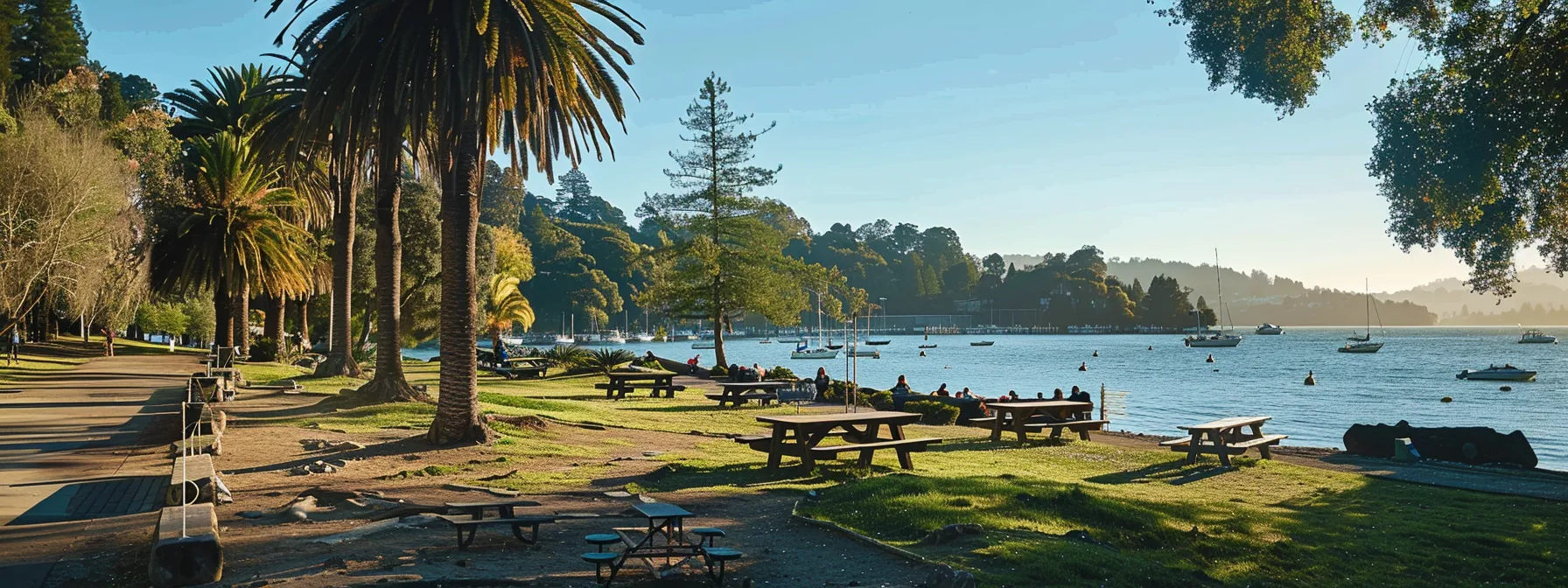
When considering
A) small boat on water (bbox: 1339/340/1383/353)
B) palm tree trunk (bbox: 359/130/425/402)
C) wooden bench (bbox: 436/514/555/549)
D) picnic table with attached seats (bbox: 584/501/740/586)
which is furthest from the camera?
small boat on water (bbox: 1339/340/1383/353)

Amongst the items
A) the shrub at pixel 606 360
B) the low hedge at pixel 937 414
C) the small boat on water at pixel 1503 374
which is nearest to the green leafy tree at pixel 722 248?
the shrub at pixel 606 360

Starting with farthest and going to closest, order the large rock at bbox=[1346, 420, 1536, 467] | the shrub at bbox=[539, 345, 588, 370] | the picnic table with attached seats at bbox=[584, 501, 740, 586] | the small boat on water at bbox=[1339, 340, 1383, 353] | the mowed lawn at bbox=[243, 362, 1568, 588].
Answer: the small boat on water at bbox=[1339, 340, 1383, 353]
the shrub at bbox=[539, 345, 588, 370]
the large rock at bbox=[1346, 420, 1536, 467]
the mowed lawn at bbox=[243, 362, 1568, 588]
the picnic table with attached seats at bbox=[584, 501, 740, 586]

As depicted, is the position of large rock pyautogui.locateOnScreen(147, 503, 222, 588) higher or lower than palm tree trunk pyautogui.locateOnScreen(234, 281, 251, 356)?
lower

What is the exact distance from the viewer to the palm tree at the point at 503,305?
67.9m

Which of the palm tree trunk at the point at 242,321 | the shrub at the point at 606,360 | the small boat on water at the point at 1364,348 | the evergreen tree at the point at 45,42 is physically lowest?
the small boat on water at the point at 1364,348

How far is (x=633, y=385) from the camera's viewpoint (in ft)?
102

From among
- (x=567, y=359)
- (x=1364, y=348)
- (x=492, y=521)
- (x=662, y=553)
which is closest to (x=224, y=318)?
(x=567, y=359)

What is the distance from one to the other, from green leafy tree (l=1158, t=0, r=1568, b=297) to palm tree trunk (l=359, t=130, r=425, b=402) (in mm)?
15794

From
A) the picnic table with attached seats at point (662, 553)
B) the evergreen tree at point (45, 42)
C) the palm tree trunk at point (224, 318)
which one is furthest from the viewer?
the evergreen tree at point (45, 42)

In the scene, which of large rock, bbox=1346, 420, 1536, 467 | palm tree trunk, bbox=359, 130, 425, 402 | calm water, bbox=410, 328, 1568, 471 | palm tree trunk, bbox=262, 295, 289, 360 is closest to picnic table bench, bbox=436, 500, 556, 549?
palm tree trunk, bbox=359, 130, 425, 402

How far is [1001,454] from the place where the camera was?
59.1ft

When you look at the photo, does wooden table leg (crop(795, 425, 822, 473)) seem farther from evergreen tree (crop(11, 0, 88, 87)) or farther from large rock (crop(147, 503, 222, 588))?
evergreen tree (crop(11, 0, 88, 87))

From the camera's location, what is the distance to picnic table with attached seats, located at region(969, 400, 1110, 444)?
20016 millimetres

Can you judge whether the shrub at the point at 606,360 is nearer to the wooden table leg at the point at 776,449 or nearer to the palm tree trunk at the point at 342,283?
the palm tree trunk at the point at 342,283
